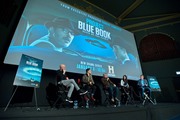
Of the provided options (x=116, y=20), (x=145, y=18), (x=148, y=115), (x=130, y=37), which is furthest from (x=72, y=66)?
(x=145, y=18)

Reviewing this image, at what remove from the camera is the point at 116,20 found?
22.8ft

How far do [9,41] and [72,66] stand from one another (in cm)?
149

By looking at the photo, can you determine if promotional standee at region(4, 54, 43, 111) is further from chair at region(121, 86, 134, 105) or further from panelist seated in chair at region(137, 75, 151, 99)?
panelist seated in chair at region(137, 75, 151, 99)

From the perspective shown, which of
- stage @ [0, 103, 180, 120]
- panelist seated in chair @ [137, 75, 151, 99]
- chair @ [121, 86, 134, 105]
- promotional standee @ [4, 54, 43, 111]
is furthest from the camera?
panelist seated in chair @ [137, 75, 151, 99]

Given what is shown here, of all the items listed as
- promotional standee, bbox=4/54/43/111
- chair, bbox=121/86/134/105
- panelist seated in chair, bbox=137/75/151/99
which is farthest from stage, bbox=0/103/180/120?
chair, bbox=121/86/134/105

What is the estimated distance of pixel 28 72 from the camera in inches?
84.9

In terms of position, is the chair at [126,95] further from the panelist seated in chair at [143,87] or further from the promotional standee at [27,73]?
the promotional standee at [27,73]

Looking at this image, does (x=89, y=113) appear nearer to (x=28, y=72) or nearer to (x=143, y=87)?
(x=28, y=72)

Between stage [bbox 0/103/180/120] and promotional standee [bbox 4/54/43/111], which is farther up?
promotional standee [bbox 4/54/43/111]

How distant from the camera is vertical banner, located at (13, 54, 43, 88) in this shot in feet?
6.61

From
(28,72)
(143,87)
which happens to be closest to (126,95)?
(143,87)

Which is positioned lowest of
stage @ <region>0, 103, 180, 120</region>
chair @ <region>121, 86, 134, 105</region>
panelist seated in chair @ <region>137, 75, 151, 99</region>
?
stage @ <region>0, 103, 180, 120</region>

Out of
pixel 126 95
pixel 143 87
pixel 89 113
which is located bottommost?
pixel 89 113

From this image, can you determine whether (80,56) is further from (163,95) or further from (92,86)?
(163,95)
